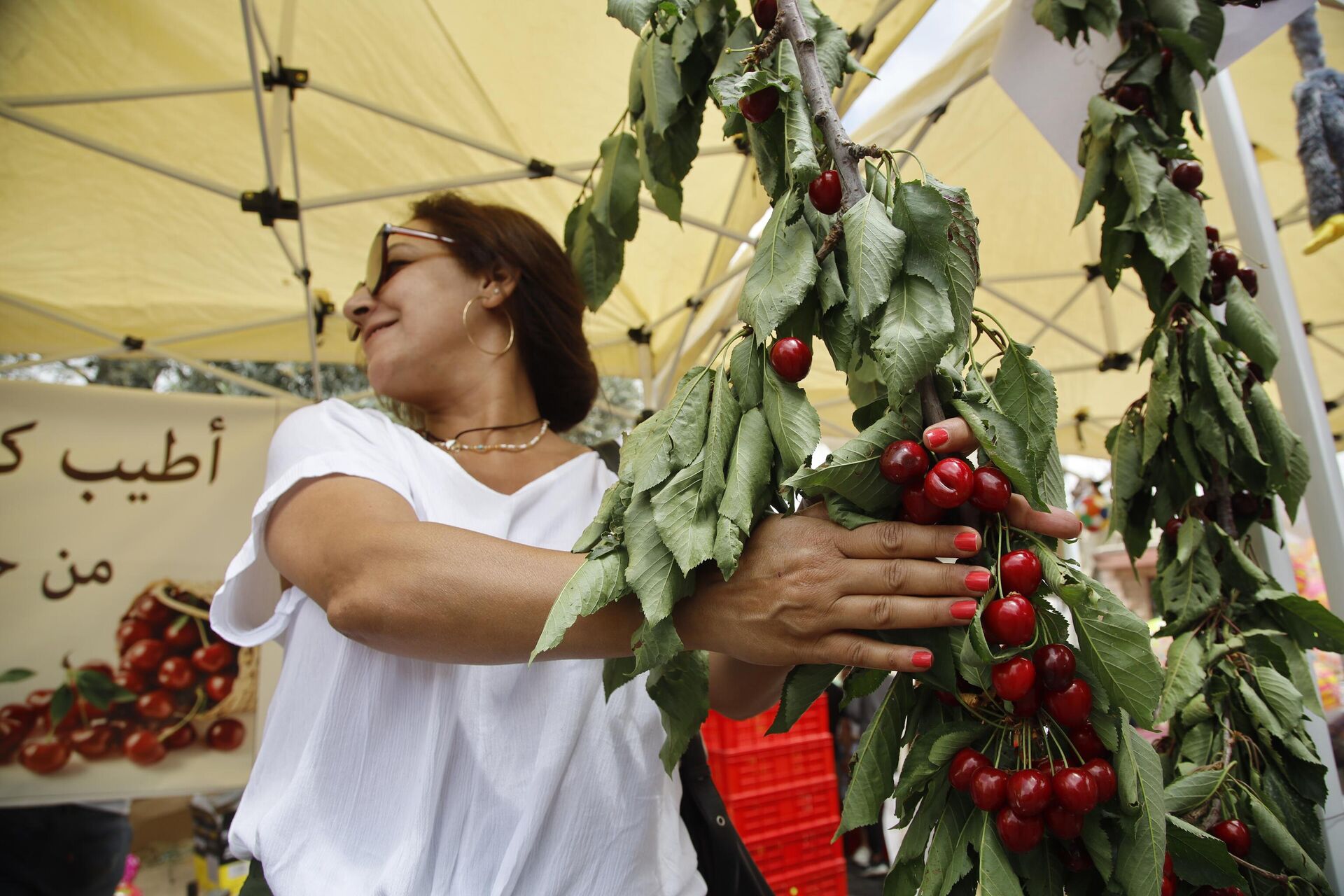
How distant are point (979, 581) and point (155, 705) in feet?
12.2

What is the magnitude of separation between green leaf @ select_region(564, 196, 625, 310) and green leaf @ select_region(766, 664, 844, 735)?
561 mm

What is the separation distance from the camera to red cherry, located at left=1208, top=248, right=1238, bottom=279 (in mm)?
1185

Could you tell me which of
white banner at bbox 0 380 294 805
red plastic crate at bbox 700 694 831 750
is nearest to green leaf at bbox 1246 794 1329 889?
red plastic crate at bbox 700 694 831 750

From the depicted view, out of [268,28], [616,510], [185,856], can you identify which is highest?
[268,28]

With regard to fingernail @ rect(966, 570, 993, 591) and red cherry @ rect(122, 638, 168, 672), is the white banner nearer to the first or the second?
red cherry @ rect(122, 638, 168, 672)

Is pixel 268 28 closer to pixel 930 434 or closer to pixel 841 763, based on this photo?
pixel 930 434

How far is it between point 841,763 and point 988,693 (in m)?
5.06

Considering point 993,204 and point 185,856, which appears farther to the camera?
point 185,856

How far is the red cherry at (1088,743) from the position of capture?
0.62 m

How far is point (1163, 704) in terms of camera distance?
991mm

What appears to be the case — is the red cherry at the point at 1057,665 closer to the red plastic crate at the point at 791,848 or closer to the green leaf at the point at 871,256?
the green leaf at the point at 871,256

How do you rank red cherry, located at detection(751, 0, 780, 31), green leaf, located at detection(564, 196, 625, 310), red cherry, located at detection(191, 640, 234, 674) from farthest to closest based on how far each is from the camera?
1. red cherry, located at detection(191, 640, 234, 674)
2. green leaf, located at detection(564, 196, 625, 310)
3. red cherry, located at detection(751, 0, 780, 31)

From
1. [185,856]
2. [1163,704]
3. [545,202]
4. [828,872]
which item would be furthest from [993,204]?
[185,856]

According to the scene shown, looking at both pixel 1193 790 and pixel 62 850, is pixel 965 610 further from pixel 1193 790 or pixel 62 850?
pixel 62 850
